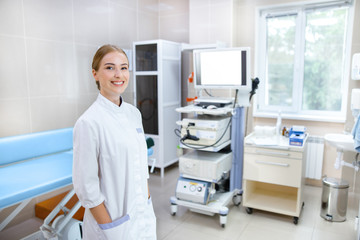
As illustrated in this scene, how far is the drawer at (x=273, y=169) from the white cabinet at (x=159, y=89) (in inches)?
55.8

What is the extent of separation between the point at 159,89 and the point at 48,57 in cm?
137

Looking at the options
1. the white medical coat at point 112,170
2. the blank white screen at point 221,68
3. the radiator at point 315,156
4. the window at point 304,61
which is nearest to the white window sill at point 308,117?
the window at point 304,61

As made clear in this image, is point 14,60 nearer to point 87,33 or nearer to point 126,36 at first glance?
point 87,33

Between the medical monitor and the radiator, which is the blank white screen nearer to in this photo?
the medical monitor

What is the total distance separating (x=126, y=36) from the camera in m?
3.84

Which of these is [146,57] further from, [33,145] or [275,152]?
[275,152]

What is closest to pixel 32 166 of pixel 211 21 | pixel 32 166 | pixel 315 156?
pixel 32 166

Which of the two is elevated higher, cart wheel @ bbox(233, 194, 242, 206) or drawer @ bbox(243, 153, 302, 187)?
drawer @ bbox(243, 153, 302, 187)

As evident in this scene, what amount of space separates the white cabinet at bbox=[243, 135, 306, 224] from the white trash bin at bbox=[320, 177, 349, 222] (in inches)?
9.6

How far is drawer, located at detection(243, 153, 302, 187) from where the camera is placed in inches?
100

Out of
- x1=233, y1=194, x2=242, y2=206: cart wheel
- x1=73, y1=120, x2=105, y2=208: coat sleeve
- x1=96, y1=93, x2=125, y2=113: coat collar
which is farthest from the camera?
x1=233, y1=194, x2=242, y2=206: cart wheel

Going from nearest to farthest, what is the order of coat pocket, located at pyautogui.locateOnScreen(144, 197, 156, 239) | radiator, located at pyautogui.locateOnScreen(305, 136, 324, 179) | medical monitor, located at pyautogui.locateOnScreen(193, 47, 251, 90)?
1. coat pocket, located at pyautogui.locateOnScreen(144, 197, 156, 239)
2. medical monitor, located at pyautogui.locateOnScreen(193, 47, 251, 90)
3. radiator, located at pyautogui.locateOnScreen(305, 136, 324, 179)

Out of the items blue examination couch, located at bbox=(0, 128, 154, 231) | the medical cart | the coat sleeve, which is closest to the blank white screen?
the medical cart

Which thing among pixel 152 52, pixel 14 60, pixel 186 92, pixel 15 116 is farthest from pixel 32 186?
pixel 186 92
